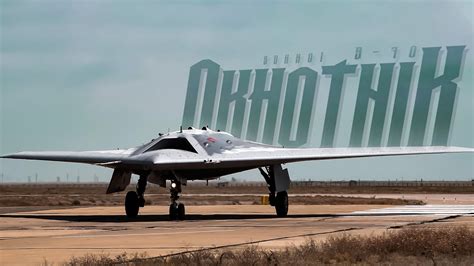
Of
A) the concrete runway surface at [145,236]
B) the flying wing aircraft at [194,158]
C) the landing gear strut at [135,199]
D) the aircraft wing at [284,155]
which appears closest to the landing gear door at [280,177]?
the flying wing aircraft at [194,158]

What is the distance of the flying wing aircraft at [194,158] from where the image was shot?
3234cm

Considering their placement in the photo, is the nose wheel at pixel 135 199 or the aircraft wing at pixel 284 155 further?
the nose wheel at pixel 135 199

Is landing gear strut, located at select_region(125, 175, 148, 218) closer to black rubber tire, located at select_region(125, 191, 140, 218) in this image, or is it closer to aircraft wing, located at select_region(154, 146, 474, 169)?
black rubber tire, located at select_region(125, 191, 140, 218)

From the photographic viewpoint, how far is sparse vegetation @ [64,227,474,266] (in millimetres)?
15195

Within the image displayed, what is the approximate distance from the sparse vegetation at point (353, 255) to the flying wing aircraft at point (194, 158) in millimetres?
14430

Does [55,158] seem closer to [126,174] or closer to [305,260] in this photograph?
[126,174]

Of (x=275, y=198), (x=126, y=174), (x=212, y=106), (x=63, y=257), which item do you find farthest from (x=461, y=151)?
(x=63, y=257)

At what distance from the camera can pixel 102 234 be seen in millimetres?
23953

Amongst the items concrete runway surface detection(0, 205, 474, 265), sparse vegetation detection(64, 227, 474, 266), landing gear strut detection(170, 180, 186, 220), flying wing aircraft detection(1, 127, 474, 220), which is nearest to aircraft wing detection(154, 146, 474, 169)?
flying wing aircraft detection(1, 127, 474, 220)

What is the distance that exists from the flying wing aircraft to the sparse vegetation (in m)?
14.4

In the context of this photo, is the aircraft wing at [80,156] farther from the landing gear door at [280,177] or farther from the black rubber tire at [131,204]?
the landing gear door at [280,177]

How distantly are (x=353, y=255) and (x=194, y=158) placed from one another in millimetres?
16552

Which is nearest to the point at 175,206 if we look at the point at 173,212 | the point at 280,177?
the point at 173,212

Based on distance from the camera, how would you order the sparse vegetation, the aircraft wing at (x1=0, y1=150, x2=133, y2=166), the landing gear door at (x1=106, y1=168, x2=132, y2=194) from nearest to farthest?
1. the sparse vegetation
2. the aircraft wing at (x1=0, y1=150, x2=133, y2=166)
3. the landing gear door at (x1=106, y1=168, x2=132, y2=194)
